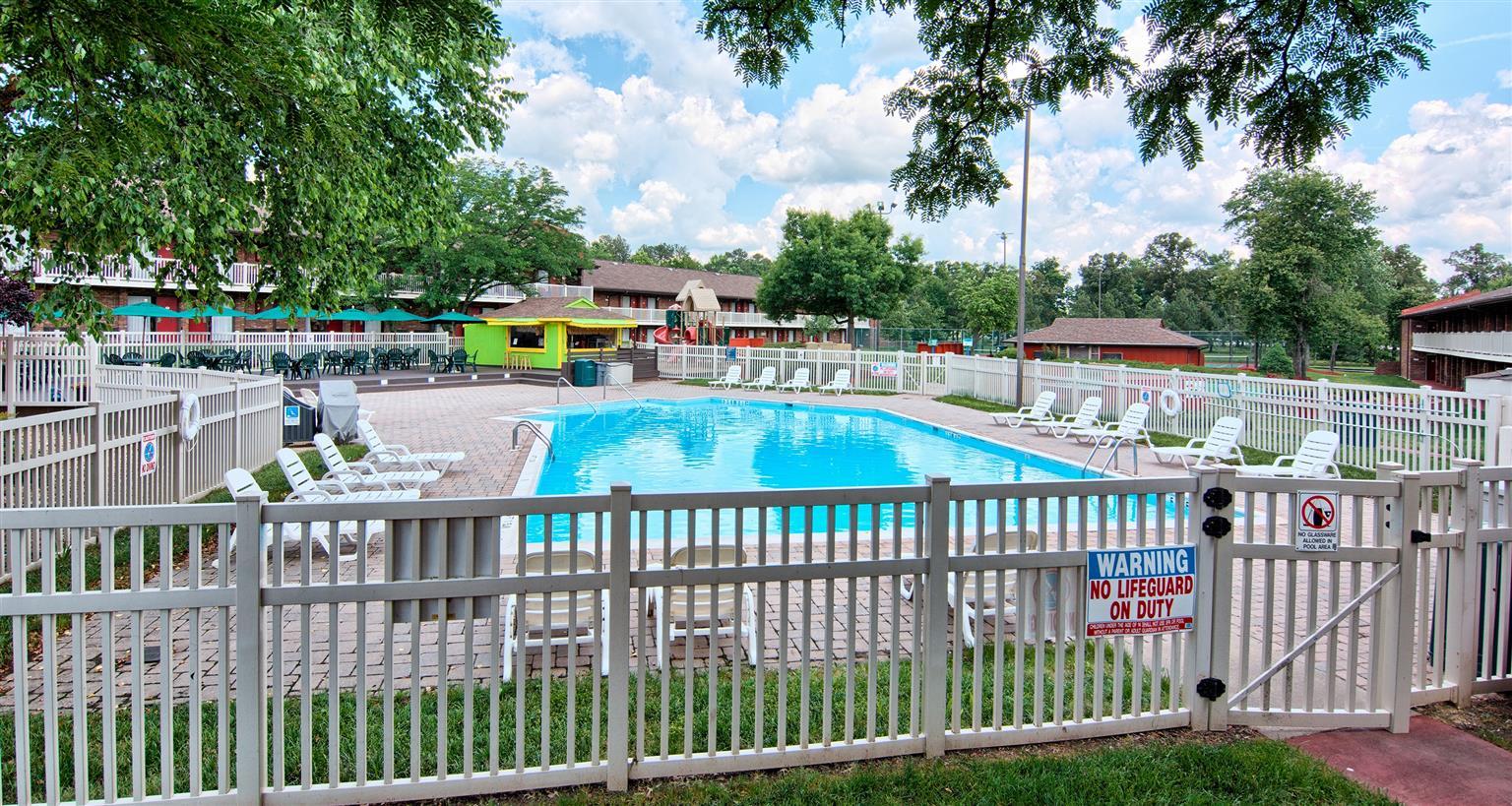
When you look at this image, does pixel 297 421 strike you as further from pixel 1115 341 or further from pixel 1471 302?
pixel 1115 341

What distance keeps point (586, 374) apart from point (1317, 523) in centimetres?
2655

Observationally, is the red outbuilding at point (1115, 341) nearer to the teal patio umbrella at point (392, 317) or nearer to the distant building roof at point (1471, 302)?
the distant building roof at point (1471, 302)

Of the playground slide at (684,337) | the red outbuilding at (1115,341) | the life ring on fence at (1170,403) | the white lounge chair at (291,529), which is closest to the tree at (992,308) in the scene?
the red outbuilding at (1115,341)

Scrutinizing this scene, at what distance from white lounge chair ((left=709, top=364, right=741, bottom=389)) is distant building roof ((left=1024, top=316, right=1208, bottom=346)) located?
102ft

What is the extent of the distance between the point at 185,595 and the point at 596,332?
109 ft

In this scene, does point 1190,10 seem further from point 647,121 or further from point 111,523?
point 647,121

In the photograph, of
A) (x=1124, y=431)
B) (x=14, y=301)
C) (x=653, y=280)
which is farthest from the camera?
(x=653, y=280)

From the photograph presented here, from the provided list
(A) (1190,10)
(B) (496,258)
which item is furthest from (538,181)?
(A) (1190,10)

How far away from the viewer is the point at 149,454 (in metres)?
7.11

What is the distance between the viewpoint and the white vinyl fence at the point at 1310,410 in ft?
33.7

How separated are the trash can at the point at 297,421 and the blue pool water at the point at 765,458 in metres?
3.64

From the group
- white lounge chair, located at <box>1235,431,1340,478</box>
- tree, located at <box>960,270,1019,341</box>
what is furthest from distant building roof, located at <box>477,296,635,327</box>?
white lounge chair, located at <box>1235,431,1340,478</box>

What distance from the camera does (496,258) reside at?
128 feet

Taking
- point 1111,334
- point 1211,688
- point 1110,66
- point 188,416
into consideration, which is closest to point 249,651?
point 1211,688
